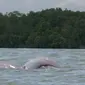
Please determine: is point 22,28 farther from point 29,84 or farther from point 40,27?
point 29,84

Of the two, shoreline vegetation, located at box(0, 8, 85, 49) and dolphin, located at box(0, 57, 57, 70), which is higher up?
shoreline vegetation, located at box(0, 8, 85, 49)

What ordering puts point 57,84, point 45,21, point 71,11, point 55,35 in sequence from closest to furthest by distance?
point 57,84 < point 55,35 < point 45,21 < point 71,11

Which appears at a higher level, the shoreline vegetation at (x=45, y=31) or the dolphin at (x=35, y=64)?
the shoreline vegetation at (x=45, y=31)

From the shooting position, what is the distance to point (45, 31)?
87.7m

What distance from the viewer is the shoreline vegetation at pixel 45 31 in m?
82.4

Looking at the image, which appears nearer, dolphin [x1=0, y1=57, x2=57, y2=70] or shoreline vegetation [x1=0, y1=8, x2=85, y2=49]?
dolphin [x1=0, y1=57, x2=57, y2=70]

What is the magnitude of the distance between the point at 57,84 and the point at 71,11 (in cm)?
8832

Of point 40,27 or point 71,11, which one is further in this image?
point 71,11

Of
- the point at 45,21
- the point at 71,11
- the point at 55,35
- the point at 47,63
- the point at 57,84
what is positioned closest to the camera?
the point at 57,84

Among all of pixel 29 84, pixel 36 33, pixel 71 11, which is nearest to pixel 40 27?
pixel 36 33

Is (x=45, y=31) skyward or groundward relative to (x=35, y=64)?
skyward

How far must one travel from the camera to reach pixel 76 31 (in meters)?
85.9

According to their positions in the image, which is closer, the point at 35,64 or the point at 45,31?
the point at 35,64

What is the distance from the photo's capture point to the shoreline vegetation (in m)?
82.4
